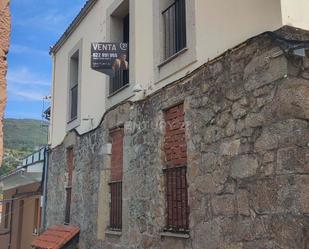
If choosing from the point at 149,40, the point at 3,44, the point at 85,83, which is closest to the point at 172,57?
the point at 149,40

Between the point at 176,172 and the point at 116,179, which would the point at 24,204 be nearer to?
the point at 116,179

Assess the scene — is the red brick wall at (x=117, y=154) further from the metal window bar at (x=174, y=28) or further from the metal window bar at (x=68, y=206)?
the metal window bar at (x=68, y=206)

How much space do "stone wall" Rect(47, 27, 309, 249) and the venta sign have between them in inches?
32.7

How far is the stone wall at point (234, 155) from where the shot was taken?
407cm

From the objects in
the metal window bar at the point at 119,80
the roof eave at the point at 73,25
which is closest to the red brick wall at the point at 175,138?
the metal window bar at the point at 119,80

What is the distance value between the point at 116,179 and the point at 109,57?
2193 mm

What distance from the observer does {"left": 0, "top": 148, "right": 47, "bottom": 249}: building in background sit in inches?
517

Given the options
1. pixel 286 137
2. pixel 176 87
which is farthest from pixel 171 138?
pixel 286 137

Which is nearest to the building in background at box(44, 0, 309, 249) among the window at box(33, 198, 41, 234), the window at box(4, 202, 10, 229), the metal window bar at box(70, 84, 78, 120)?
the metal window bar at box(70, 84, 78, 120)

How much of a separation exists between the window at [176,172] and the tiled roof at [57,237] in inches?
140

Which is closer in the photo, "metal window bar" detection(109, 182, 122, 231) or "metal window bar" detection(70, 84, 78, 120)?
"metal window bar" detection(109, 182, 122, 231)

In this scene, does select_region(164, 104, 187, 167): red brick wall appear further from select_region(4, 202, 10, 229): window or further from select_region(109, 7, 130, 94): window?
select_region(4, 202, 10, 229): window

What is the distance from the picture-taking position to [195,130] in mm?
5598

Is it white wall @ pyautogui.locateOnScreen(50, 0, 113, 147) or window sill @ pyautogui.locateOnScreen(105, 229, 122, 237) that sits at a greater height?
white wall @ pyautogui.locateOnScreen(50, 0, 113, 147)
